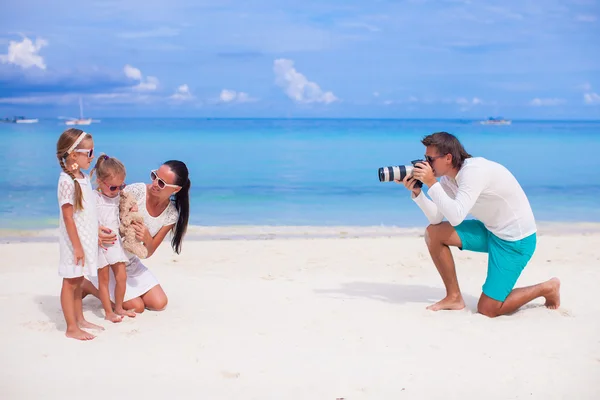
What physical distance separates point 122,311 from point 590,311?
294 centimetres

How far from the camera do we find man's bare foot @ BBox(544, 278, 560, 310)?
4.06m

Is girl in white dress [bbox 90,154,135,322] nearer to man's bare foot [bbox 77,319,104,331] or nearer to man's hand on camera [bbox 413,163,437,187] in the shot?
man's bare foot [bbox 77,319,104,331]

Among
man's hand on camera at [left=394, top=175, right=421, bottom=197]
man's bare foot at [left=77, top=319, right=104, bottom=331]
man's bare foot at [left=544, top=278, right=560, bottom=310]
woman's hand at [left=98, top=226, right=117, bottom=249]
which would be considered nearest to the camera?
man's bare foot at [left=77, top=319, right=104, bottom=331]

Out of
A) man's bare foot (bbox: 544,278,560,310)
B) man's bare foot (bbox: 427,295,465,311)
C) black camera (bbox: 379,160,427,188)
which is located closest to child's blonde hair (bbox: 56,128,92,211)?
black camera (bbox: 379,160,427,188)

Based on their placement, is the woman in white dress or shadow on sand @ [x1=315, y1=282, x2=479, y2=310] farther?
shadow on sand @ [x1=315, y1=282, x2=479, y2=310]

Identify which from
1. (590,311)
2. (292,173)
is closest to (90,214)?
(590,311)

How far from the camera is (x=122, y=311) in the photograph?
3.87m

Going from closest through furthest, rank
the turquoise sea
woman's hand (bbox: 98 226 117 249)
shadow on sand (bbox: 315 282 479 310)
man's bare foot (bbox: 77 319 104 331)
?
man's bare foot (bbox: 77 319 104 331) < woman's hand (bbox: 98 226 117 249) < shadow on sand (bbox: 315 282 479 310) < the turquoise sea

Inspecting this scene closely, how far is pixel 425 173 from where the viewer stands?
3.85 meters

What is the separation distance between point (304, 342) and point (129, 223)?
1253mm

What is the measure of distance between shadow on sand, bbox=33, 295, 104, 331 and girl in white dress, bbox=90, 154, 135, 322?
0.14 m

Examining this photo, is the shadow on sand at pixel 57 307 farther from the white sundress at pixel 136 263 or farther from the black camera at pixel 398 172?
the black camera at pixel 398 172

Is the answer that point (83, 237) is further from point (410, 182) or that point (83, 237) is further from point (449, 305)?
point (449, 305)

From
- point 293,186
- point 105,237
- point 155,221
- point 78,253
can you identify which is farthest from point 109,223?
point 293,186
